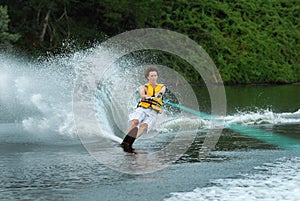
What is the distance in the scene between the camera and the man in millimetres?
10695

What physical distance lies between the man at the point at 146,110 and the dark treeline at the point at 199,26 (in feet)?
62.4

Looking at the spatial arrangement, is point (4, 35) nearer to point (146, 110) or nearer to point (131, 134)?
point (146, 110)

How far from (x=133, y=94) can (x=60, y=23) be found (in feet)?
59.0

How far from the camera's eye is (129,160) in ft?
30.4

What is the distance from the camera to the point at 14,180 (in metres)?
7.90

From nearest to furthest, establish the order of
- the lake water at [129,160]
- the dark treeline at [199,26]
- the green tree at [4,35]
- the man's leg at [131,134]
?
the lake water at [129,160] < the man's leg at [131,134] < the green tree at [4,35] < the dark treeline at [199,26]

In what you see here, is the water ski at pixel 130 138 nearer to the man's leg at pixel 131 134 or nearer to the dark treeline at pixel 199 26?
the man's leg at pixel 131 134

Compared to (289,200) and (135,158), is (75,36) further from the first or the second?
(289,200)

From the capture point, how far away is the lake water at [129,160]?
7.30 metres

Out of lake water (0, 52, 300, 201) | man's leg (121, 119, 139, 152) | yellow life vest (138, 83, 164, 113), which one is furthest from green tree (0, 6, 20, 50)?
man's leg (121, 119, 139, 152)

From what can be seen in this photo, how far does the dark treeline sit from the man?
1901cm

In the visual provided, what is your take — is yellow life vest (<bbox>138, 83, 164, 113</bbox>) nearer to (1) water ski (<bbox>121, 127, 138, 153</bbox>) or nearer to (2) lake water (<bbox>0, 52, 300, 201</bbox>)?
(1) water ski (<bbox>121, 127, 138, 153</bbox>)

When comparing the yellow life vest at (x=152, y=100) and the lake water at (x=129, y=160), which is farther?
the yellow life vest at (x=152, y=100)

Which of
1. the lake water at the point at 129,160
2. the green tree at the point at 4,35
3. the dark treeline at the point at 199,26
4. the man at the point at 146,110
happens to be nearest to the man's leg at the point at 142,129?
the man at the point at 146,110
